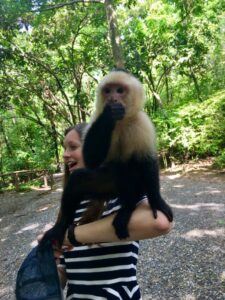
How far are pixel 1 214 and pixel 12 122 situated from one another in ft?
35.1

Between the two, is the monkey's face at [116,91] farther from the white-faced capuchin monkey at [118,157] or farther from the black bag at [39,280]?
the black bag at [39,280]

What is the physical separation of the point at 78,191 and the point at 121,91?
2.07ft

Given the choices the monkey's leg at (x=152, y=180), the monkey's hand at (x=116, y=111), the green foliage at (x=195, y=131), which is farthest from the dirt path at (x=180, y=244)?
the monkey's hand at (x=116, y=111)

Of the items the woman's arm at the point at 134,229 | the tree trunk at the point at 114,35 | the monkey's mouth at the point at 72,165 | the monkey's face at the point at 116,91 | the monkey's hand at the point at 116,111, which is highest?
the tree trunk at the point at 114,35

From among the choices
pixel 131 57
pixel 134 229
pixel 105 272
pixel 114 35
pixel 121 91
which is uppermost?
pixel 131 57

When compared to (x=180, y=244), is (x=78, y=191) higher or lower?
higher

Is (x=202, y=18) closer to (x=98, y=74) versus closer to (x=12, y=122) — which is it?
(x=98, y=74)

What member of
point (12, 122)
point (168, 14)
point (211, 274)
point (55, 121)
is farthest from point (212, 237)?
point (12, 122)

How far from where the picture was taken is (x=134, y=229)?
1.29 meters

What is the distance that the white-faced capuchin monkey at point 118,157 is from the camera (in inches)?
63.5

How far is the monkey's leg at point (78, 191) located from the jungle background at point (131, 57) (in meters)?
7.01

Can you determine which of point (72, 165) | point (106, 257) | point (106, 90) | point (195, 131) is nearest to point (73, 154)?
point (72, 165)

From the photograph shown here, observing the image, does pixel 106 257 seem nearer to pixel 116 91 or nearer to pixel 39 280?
pixel 39 280

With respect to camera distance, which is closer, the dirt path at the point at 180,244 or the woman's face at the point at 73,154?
the woman's face at the point at 73,154
